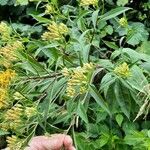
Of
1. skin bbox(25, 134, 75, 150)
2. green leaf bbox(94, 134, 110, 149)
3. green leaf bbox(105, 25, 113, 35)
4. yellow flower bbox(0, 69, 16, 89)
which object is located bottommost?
green leaf bbox(94, 134, 110, 149)

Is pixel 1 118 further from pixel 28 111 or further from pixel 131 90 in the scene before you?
pixel 131 90

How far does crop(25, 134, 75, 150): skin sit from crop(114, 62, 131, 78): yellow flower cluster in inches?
11.4

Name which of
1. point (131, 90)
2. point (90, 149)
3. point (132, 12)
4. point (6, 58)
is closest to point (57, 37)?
point (6, 58)

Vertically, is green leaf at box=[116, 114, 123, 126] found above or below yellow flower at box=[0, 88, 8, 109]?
below

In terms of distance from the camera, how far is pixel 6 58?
1.54 meters

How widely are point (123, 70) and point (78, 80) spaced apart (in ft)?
0.47

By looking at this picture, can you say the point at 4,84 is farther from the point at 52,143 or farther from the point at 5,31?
the point at 52,143

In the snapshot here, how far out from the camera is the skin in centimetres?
159

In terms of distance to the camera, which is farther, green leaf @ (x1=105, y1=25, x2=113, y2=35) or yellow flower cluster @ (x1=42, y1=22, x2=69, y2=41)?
green leaf @ (x1=105, y1=25, x2=113, y2=35)

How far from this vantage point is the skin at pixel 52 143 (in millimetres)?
1591

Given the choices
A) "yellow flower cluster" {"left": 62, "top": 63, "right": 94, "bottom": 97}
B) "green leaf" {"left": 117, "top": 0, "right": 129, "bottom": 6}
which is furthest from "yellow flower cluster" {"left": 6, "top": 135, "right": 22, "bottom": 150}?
"green leaf" {"left": 117, "top": 0, "right": 129, "bottom": 6}

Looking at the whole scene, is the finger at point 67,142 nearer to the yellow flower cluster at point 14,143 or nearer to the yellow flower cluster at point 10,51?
the yellow flower cluster at point 14,143

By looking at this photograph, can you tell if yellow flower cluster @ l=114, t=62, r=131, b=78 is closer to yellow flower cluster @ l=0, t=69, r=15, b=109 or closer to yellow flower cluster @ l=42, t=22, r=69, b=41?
yellow flower cluster @ l=42, t=22, r=69, b=41

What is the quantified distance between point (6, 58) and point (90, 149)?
0.47 metres
